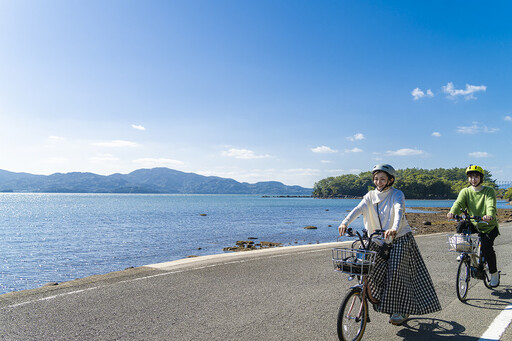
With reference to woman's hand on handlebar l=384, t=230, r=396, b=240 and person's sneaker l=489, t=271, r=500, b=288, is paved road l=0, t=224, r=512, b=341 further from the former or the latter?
woman's hand on handlebar l=384, t=230, r=396, b=240

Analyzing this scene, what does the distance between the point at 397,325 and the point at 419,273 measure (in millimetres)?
859

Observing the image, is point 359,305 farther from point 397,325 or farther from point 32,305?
point 32,305

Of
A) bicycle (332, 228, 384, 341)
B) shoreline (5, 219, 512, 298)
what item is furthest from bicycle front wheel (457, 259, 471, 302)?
shoreline (5, 219, 512, 298)

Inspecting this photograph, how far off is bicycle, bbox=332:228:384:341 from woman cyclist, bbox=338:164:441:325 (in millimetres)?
191

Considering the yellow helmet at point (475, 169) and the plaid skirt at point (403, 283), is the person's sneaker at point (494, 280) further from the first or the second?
the plaid skirt at point (403, 283)

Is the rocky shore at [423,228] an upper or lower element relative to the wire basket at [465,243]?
lower

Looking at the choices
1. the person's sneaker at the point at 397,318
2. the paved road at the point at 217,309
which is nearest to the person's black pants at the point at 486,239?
the paved road at the point at 217,309

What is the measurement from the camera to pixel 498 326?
471 cm

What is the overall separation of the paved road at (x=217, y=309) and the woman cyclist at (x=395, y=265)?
0.41 meters

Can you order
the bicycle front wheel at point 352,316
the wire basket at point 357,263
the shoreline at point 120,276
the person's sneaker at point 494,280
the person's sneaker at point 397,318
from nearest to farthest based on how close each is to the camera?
the wire basket at point 357,263 < the bicycle front wheel at point 352,316 < the person's sneaker at point 397,318 < the shoreline at point 120,276 < the person's sneaker at point 494,280

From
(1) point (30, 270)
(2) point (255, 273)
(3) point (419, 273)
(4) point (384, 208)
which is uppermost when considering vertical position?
(4) point (384, 208)

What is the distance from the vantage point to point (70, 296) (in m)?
6.34

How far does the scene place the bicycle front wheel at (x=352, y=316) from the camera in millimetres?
3951

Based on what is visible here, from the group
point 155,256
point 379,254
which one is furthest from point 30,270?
point 379,254
